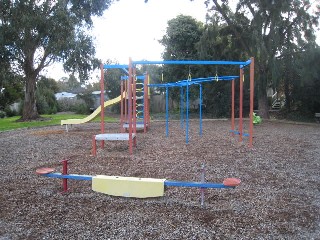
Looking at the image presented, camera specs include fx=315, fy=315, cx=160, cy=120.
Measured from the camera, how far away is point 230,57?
17859mm

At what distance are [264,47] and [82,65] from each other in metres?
10.3

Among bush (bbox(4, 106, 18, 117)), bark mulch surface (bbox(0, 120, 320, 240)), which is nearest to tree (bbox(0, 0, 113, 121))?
bush (bbox(4, 106, 18, 117))

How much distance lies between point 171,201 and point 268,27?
14.8 m

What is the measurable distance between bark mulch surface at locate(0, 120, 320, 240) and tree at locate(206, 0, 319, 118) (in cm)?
965

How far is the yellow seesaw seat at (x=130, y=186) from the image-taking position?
373 centimetres

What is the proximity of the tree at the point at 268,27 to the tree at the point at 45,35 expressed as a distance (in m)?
7.60

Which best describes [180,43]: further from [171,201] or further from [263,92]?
[171,201]

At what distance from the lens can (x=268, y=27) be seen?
16250 mm

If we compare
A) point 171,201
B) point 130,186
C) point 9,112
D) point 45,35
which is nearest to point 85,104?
point 9,112

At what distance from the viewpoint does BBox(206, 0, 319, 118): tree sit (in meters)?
15.1

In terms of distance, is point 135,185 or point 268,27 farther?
point 268,27

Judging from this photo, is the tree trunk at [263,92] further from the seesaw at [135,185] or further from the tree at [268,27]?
the seesaw at [135,185]

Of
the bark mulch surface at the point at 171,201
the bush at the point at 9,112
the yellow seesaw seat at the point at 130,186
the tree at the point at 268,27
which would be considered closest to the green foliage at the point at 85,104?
the bush at the point at 9,112

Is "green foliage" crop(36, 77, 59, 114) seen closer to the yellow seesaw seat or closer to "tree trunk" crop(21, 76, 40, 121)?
"tree trunk" crop(21, 76, 40, 121)
